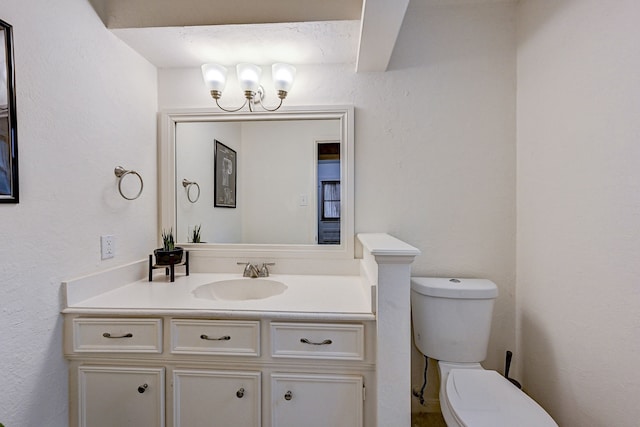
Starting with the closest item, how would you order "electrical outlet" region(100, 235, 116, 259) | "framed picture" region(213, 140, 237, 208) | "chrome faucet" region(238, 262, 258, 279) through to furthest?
1. "electrical outlet" region(100, 235, 116, 259)
2. "chrome faucet" region(238, 262, 258, 279)
3. "framed picture" region(213, 140, 237, 208)

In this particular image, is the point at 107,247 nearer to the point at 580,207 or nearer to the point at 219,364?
the point at 219,364

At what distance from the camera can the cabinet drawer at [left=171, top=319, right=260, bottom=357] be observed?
3.82 ft

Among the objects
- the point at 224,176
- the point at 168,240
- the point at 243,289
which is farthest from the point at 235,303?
the point at 224,176

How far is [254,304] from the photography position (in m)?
1.23

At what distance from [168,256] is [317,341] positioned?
3.22 feet

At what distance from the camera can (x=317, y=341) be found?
115 cm

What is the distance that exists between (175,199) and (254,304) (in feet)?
3.12

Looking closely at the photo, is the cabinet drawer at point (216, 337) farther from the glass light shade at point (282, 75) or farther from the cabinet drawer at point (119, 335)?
the glass light shade at point (282, 75)

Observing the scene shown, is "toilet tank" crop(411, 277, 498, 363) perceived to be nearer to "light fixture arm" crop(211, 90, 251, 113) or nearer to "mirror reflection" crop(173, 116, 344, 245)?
"mirror reflection" crop(173, 116, 344, 245)

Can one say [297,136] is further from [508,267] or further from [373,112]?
[508,267]

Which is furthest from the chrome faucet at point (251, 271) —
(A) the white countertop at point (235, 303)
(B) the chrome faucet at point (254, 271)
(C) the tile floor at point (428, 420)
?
(C) the tile floor at point (428, 420)

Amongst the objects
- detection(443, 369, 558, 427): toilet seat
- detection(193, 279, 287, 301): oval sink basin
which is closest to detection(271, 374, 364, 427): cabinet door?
detection(443, 369, 558, 427): toilet seat

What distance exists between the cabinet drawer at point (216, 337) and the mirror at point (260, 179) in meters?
0.61

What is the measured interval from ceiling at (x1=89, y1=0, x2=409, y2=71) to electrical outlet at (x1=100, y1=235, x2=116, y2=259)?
40.2 inches
